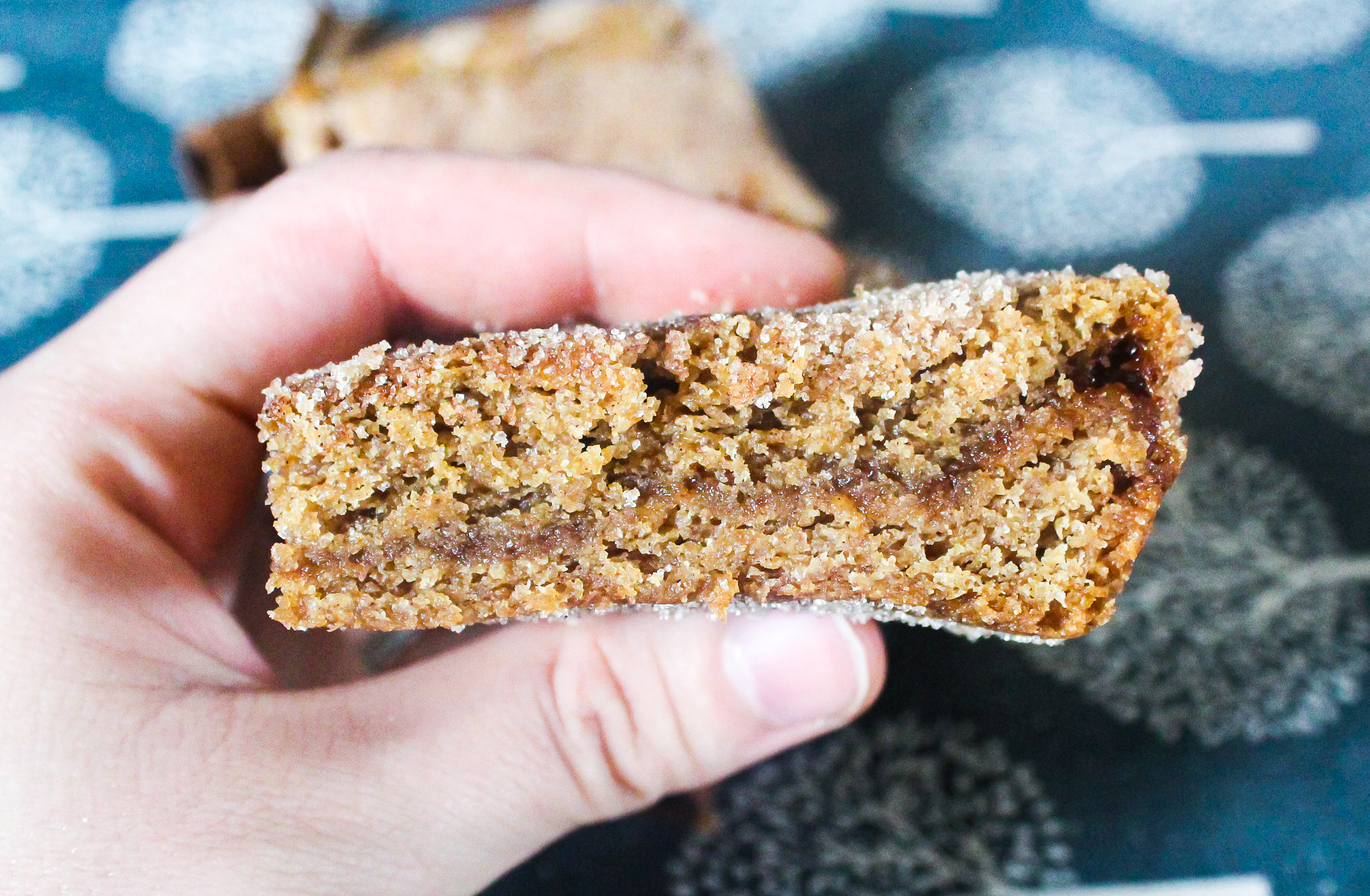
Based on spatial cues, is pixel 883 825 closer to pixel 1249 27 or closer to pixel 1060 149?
pixel 1060 149

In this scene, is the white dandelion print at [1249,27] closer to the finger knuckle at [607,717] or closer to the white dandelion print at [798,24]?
the white dandelion print at [798,24]

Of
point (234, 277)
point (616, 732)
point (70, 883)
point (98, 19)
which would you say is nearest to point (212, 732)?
point (70, 883)

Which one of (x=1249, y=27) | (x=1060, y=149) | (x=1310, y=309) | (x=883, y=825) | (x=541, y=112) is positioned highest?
(x=541, y=112)

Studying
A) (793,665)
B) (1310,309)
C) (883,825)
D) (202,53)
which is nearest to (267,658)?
(793,665)

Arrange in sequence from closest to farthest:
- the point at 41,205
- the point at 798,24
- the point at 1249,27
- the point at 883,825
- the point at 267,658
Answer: the point at 267,658, the point at 883,825, the point at 41,205, the point at 1249,27, the point at 798,24

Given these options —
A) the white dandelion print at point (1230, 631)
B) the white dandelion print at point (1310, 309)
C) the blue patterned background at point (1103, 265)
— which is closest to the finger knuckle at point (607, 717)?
the blue patterned background at point (1103, 265)

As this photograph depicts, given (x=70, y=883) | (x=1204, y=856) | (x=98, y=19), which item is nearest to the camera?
(x=70, y=883)

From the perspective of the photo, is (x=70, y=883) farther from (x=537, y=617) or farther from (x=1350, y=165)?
(x=1350, y=165)
